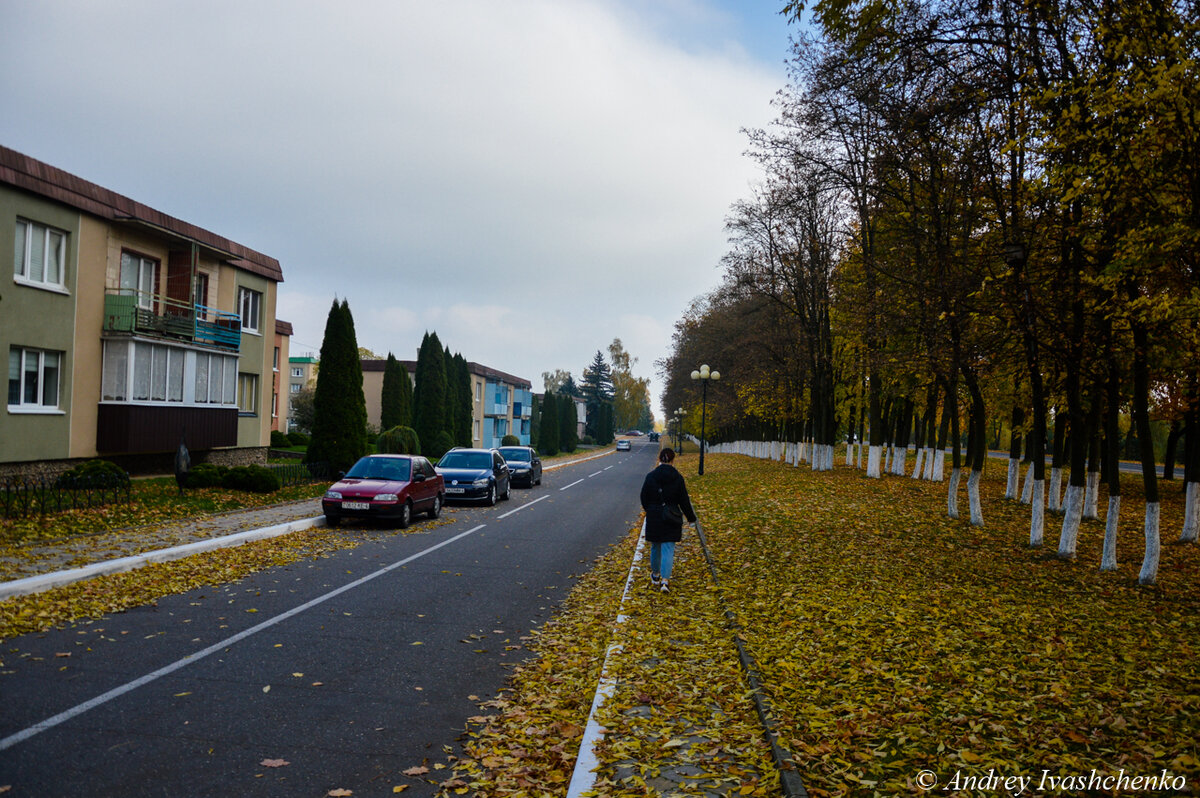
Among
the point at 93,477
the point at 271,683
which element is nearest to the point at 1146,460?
the point at 271,683

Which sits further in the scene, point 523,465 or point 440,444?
point 440,444

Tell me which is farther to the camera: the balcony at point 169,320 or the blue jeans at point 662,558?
the balcony at point 169,320

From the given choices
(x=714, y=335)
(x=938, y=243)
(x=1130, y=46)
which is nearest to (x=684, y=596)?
(x=1130, y=46)

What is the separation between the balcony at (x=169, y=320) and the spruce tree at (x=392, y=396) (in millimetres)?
15214

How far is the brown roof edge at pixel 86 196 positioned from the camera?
16.8 meters

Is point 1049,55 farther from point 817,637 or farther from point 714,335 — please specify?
point 714,335

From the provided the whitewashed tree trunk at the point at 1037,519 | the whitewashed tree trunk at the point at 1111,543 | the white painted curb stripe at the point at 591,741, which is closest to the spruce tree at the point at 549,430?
the whitewashed tree trunk at the point at 1037,519

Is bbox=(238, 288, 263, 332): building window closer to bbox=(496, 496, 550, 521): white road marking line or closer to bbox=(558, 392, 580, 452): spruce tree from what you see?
bbox=(496, 496, 550, 521): white road marking line

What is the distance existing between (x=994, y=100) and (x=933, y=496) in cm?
1426

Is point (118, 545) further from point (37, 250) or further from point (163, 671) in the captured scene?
point (37, 250)

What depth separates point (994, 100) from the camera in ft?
40.2

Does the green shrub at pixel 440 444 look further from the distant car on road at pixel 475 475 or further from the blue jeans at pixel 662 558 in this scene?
the blue jeans at pixel 662 558

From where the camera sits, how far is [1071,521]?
40.3 ft

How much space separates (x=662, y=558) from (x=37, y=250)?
17.1 meters
